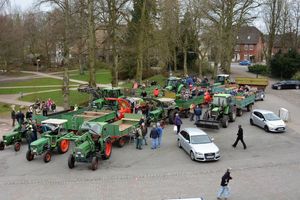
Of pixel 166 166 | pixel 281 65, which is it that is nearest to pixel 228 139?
pixel 166 166

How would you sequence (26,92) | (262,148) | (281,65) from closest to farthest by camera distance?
1. (262,148)
2. (26,92)
3. (281,65)

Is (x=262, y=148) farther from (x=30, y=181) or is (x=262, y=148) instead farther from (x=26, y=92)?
(x=26, y=92)

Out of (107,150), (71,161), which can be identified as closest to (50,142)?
(71,161)

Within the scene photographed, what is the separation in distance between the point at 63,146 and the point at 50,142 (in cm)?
92

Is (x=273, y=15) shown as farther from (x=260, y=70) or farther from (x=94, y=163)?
(x=94, y=163)

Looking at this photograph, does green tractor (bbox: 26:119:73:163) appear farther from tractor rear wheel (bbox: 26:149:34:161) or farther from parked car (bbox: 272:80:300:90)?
parked car (bbox: 272:80:300:90)

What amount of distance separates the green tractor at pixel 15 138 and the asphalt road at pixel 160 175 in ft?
1.58

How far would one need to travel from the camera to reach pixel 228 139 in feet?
78.4

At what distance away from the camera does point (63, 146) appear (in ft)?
68.7

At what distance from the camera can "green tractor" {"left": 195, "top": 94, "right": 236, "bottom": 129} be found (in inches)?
1048

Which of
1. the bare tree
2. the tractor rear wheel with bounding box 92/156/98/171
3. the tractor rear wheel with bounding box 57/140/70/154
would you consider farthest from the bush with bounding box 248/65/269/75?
the tractor rear wheel with bounding box 92/156/98/171

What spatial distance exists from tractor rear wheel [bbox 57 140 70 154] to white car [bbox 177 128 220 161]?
249 inches

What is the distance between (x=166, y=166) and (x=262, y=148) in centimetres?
641

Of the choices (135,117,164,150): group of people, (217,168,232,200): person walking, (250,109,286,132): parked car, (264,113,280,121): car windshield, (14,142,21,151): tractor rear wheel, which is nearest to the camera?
(217,168,232,200): person walking
